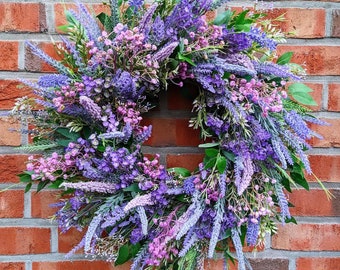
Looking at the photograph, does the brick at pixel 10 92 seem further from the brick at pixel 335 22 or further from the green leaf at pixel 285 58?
the brick at pixel 335 22

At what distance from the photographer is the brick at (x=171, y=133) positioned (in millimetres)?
984

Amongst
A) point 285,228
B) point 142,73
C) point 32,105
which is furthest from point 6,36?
point 285,228

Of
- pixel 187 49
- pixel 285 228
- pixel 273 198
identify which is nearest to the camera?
pixel 187 49

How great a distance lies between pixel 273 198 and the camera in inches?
36.0

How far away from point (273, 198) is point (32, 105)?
A: 605mm

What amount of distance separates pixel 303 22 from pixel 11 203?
34.3 inches

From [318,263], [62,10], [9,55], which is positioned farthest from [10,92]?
[318,263]

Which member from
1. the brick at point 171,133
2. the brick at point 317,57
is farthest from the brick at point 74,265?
the brick at point 317,57

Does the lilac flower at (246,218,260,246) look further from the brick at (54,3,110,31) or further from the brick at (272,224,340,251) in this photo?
the brick at (54,3,110,31)

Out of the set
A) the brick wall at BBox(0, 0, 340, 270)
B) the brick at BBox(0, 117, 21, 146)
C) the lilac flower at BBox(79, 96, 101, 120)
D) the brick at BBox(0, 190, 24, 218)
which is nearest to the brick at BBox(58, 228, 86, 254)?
the brick wall at BBox(0, 0, 340, 270)

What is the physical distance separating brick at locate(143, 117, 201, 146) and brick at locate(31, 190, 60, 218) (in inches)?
11.3

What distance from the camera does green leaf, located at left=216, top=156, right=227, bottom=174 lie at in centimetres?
82

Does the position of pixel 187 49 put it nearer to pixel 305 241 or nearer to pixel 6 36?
pixel 6 36

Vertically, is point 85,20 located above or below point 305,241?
above
